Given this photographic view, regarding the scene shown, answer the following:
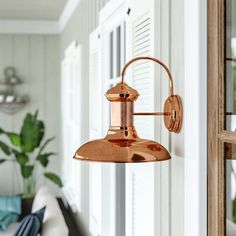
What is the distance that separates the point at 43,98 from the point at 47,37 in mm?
780

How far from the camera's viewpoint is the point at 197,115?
1.33 m

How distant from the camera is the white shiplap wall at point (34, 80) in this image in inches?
242

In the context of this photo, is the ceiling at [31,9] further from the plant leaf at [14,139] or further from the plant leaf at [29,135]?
the plant leaf at [14,139]

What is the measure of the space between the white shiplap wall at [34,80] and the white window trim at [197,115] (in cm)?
503

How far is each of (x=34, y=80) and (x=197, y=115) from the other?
5.13 m

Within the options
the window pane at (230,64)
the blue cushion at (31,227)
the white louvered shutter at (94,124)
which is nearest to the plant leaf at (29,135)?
the white louvered shutter at (94,124)

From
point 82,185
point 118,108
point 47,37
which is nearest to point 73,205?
point 82,185

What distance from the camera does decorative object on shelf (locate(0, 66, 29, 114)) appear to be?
6.03m

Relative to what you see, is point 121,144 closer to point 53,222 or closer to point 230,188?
point 230,188

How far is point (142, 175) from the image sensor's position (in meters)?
1.90

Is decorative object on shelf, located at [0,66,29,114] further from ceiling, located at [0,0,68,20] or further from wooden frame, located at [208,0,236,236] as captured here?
wooden frame, located at [208,0,236,236]

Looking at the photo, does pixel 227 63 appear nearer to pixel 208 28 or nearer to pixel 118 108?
pixel 208 28

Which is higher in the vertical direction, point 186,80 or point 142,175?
point 186,80

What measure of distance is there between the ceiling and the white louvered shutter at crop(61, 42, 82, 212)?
19.0 inches
